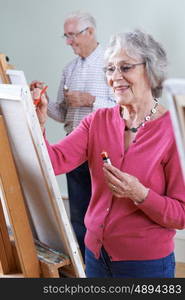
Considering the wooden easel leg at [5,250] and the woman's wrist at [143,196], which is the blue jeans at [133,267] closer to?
the woman's wrist at [143,196]

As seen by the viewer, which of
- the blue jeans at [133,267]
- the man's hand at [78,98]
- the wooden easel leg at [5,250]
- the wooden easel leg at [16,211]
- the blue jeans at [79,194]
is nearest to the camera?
the wooden easel leg at [16,211]

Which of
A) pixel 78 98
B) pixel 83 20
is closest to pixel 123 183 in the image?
pixel 78 98

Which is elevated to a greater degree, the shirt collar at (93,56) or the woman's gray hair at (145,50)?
the woman's gray hair at (145,50)

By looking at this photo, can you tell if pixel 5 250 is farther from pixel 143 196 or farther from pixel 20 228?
pixel 143 196

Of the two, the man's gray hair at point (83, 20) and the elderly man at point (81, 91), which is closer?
the elderly man at point (81, 91)

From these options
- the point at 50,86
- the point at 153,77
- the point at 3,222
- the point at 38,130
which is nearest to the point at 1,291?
the point at 3,222

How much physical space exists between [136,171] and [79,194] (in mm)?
1613

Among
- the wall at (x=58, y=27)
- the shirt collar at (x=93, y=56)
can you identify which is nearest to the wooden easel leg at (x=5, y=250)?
the shirt collar at (x=93, y=56)

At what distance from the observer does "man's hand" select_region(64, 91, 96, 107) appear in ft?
9.73

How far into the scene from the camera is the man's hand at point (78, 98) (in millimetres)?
2965

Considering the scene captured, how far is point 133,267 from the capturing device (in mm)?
1615

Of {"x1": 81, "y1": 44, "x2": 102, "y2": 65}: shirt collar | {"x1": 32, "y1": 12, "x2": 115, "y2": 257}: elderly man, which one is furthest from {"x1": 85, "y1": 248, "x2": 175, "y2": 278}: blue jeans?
{"x1": 81, "y1": 44, "x2": 102, "y2": 65}: shirt collar

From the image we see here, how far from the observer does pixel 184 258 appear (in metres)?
3.42

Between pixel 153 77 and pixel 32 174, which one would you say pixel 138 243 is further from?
pixel 153 77
